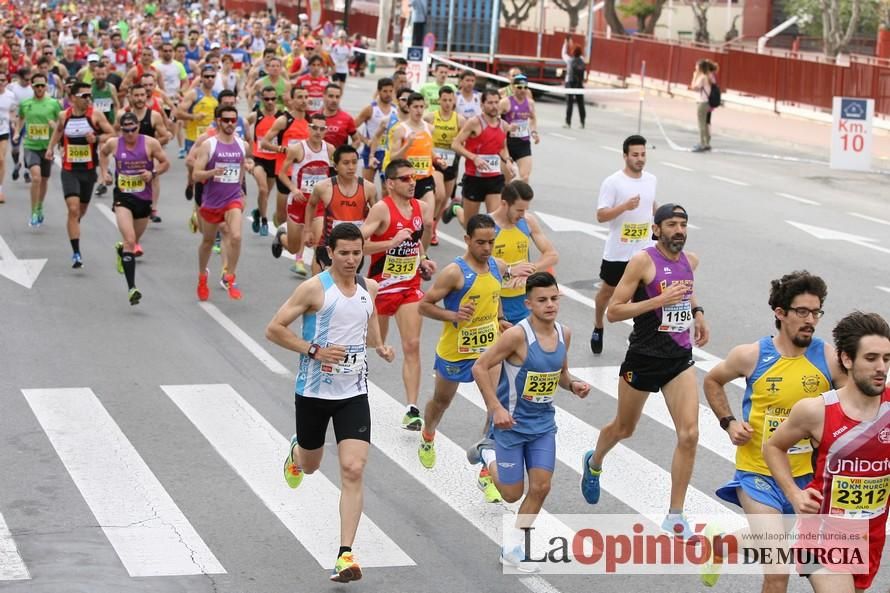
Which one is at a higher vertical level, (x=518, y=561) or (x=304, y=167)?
(x=304, y=167)

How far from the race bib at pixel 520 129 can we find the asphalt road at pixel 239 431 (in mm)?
1326

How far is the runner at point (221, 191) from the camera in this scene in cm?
1603

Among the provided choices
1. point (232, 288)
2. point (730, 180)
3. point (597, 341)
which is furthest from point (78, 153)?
point (730, 180)

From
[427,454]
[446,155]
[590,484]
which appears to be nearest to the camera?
[590,484]

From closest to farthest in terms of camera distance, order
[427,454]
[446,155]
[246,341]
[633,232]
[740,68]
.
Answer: [427,454] → [633,232] → [246,341] → [446,155] → [740,68]

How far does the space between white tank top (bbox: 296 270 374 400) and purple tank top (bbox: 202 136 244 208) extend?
732 cm

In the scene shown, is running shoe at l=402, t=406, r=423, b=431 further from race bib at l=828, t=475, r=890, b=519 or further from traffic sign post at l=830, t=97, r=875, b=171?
traffic sign post at l=830, t=97, r=875, b=171

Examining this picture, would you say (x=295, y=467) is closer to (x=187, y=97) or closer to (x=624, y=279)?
(x=624, y=279)

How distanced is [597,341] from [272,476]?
4.59 meters

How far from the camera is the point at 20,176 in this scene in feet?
82.6

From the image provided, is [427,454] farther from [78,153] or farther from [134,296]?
[78,153]

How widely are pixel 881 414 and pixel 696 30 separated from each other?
53.4m

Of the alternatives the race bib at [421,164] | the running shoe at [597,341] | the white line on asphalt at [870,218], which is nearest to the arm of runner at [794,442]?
the running shoe at [597,341]

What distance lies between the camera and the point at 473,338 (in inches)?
420
